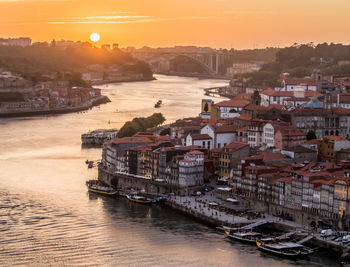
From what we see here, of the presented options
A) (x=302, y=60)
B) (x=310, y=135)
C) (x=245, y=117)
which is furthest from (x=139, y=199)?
(x=302, y=60)

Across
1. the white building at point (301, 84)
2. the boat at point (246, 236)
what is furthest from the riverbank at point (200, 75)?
the boat at point (246, 236)

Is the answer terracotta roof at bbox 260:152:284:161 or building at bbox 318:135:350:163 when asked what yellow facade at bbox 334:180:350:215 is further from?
building at bbox 318:135:350:163

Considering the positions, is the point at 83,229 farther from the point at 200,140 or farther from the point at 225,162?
the point at 200,140

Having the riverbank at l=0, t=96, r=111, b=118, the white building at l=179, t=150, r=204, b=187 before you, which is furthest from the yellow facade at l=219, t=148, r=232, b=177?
the riverbank at l=0, t=96, r=111, b=118

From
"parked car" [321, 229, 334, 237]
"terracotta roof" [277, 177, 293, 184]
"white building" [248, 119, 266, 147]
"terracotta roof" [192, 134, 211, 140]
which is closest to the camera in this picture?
"parked car" [321, 229, 334, 237]

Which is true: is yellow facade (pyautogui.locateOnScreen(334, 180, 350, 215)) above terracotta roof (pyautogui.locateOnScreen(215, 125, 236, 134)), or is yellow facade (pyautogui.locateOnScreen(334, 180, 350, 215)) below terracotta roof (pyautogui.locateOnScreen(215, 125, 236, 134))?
below

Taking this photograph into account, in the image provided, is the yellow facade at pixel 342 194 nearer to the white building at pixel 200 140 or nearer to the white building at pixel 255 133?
the white building at pixel 255 133

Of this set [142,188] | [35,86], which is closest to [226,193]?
[142,188]

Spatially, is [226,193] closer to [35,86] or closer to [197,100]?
[197,100]
